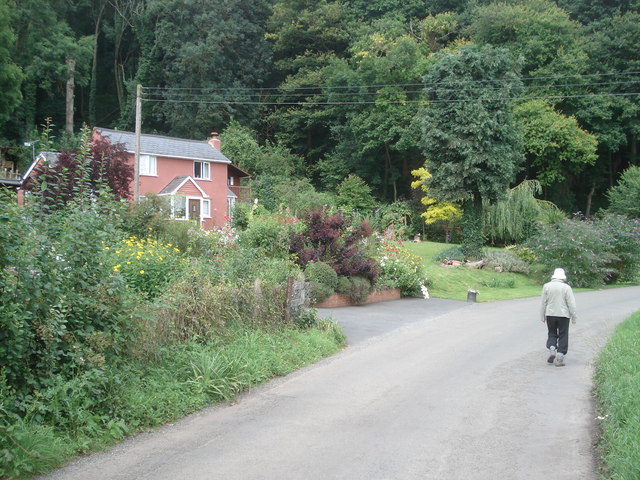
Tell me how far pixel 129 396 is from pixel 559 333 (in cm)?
784

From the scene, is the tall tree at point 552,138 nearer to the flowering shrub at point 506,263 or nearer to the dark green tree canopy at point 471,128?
the dark green tree canopy at point 471,128

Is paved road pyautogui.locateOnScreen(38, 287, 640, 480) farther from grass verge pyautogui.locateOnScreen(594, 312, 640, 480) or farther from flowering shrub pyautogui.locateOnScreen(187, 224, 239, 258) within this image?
flowering shrub pyautogui.locateOnScreen(187, 224, 239, 258)

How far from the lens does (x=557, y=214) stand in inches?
1401

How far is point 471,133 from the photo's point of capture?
31.3 meters

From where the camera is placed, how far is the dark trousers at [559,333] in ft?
35.6

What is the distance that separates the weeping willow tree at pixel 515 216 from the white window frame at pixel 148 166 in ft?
72.1

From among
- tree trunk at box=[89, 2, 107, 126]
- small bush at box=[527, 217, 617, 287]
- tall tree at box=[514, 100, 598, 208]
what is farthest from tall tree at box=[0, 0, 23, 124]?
small bush at box=[527, 217, 617, 287]

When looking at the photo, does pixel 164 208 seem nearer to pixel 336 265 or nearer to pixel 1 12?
pixel 336 265

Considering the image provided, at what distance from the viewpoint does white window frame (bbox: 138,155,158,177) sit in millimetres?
38562

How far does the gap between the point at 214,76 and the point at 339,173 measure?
47.9 ft

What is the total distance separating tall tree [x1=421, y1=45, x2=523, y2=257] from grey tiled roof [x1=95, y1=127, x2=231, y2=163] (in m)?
16.9

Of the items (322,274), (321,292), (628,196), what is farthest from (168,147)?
(628,196)

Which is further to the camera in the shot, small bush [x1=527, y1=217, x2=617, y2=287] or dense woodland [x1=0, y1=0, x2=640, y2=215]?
dense woodland [x1=0, y1=0, x2=640, y2=215]

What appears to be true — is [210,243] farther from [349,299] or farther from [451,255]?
[451,255]
